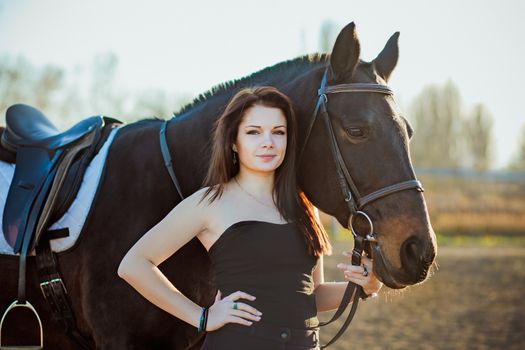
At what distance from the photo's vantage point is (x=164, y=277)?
2.17 metres

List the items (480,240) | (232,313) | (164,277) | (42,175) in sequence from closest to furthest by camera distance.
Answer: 1. (232,313)
2. (164,277)
3. (42,175)
4. (480,240)

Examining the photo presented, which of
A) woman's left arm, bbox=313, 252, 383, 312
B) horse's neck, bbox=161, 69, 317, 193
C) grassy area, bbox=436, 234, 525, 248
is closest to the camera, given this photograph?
woman's left arm, bbox=313, 252, 383, 312

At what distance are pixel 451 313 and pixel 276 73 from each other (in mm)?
7445

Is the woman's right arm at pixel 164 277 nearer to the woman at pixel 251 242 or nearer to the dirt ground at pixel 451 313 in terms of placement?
the woman at pixel 251 242

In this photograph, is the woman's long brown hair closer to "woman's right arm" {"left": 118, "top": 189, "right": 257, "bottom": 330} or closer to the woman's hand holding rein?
"woman's right arm" {"left": 118, "top": 189, "right": 257, "bottom": 330}

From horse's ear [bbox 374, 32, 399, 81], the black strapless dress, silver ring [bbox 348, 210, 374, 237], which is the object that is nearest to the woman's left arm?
silver ring [bbox 348, 210, 374, 237]

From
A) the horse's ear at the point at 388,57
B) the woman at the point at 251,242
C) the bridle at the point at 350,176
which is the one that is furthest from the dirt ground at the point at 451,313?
the woman at the point at 251,242

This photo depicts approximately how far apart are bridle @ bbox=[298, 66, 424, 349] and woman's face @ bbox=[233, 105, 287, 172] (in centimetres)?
24

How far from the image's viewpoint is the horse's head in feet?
7.12

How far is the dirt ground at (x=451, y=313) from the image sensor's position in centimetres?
741

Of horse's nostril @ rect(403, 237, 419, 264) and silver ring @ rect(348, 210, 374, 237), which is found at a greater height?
silver ring @ rect(348, 210, 374, 237)

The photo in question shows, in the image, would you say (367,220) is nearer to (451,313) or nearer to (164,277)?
(164,277)

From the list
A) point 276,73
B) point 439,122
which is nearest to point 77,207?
point 276,73

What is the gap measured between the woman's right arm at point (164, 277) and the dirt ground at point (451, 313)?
11.2ft
